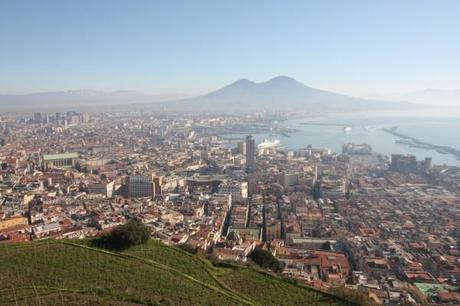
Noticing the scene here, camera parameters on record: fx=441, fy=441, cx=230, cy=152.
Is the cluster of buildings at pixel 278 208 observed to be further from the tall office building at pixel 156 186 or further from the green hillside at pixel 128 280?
the green hillside at pixel 128 280

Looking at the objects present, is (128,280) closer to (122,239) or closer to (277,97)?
(122,239)

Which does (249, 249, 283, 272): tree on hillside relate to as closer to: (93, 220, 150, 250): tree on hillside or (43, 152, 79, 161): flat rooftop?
(93, 220, 150, 250): tree on hillside

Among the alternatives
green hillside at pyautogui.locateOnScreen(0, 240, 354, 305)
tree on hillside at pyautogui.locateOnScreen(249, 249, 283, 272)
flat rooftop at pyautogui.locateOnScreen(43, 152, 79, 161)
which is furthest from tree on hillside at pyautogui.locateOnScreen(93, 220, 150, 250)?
flat rooftop at pyautogui.locateOnScreen(43, 152, 79, 161)

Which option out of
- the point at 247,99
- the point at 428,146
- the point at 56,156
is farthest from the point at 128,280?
the point at 247,99

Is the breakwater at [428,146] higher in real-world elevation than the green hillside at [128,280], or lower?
lower

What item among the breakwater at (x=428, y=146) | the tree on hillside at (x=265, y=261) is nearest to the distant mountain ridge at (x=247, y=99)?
the breakwater at (x=428, y=146)

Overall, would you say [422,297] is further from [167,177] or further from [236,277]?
[167,177]
